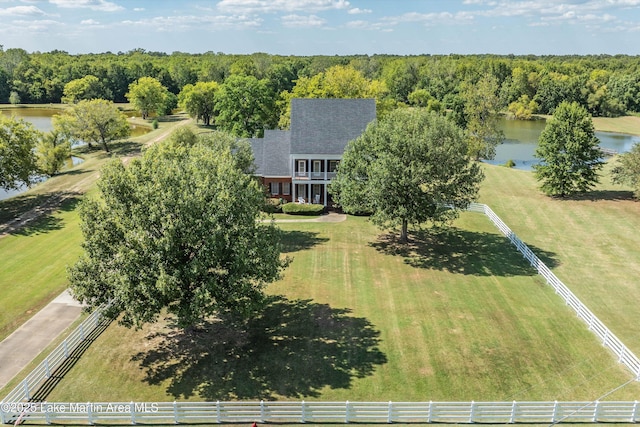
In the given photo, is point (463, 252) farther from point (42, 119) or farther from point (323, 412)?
point (42, 119)

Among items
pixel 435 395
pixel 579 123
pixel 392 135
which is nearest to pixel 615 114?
pixel 579 123

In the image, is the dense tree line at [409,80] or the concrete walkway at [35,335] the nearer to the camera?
the concrete walkway at [35,335]

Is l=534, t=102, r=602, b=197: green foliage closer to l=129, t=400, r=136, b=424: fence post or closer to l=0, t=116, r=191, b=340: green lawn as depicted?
l=0, t=116, r=191, b=340: green lawn

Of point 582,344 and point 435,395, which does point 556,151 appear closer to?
point 582,344

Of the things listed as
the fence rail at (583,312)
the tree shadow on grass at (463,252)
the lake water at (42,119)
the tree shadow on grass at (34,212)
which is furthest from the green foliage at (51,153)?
→ the fence rail at (583,312)

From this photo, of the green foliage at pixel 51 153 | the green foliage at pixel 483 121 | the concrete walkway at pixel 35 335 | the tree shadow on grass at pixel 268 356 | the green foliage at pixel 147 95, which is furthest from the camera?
the green foliage at pixel 147 95

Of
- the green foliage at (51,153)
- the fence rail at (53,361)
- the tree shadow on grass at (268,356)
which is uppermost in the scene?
the green foliage at (51,153)

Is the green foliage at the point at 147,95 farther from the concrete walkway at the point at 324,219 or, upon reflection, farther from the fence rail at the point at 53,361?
the fence rail at the point at 53,361

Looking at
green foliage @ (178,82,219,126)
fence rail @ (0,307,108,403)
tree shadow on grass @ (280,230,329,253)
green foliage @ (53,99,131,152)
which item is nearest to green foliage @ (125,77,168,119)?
green foliage @ (178,82,219,126)
